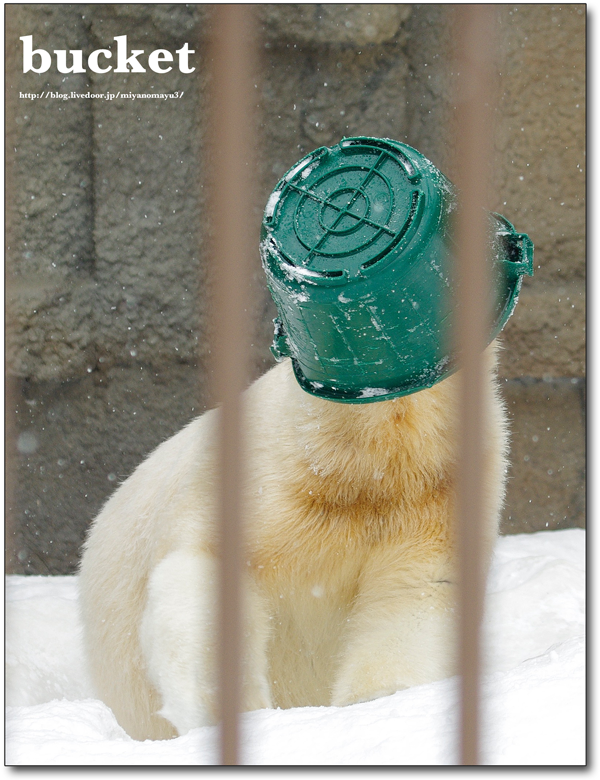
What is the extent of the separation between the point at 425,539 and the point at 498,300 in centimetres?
62

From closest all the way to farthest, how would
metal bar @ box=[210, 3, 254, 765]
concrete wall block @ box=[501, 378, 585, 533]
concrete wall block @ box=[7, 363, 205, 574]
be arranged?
metal bar @ box=[210, 3, 254, 765]
concrete wall block @ box=[7, 363, 205, 574]
concrete wall block @ box=[501, 378, 585, 533]

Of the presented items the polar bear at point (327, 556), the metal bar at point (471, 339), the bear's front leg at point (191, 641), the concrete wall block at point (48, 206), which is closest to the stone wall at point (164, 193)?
the concrete wall block at point (48, 206)

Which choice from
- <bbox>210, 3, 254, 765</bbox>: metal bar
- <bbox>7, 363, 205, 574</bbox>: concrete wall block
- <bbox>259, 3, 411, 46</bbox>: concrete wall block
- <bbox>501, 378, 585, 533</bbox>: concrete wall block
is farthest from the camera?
<bbox>501, 378, 585, 533</bbox>: concrete wall block

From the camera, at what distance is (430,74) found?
398 cm

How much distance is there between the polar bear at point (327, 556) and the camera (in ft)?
6.68

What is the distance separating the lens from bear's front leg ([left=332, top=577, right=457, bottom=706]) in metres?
2.01

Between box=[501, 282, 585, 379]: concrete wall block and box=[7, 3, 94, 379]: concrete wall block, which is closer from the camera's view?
box=[7, 3, 94, 379]: concrete wall block

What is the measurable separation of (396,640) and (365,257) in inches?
37.6

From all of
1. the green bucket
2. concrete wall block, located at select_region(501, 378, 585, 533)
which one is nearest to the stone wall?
concrete wall block, located at select_region(501, 378, 585, 533)

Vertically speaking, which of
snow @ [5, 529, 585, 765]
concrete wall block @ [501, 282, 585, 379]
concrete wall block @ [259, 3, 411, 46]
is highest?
concrete wall block @ [259, 3, 411, 46]

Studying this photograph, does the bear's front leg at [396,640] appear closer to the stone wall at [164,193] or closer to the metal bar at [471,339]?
the metal bar at [471,339]

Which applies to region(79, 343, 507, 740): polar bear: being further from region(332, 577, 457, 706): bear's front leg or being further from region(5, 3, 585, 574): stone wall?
region(5, 3, 585, 574): stone wall

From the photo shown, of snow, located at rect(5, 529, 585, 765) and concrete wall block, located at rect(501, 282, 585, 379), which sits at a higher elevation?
concrete wall block, located at rect(501, 282, 585, 379)
